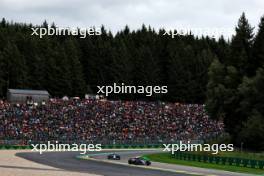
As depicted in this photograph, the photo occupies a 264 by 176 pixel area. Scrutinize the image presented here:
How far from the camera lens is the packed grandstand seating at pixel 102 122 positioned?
84562 mm

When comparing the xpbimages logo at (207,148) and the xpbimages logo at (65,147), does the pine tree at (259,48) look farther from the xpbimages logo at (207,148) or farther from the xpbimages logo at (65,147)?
the xpbimages logo at (65,147)

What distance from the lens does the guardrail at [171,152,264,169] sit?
5008cm

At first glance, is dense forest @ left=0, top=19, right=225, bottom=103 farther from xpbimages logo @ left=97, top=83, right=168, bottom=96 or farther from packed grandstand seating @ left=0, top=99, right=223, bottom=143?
packed grandstand seating @ left=0, top=99, right=223, bottom=143

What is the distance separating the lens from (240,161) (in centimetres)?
5197

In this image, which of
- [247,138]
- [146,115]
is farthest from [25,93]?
[247,138]

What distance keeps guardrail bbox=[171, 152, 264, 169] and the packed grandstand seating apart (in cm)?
2767

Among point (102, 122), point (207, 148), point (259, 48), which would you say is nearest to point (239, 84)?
point (259, 48)

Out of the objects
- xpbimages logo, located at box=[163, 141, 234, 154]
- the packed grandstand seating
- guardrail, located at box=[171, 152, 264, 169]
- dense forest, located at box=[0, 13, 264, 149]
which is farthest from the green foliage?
dense forest, located at box=[0, 13, 264, 149]

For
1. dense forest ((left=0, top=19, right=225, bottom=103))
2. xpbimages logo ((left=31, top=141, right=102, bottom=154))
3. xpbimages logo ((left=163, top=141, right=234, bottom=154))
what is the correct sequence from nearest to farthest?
xpbimages logo ((left=163, top=141, right=234, bottom=154)) → xpbimages logo ((left=31, top=141, right=102, bottom=154)) → dense forest ((left=0, top=19, right=225, bottom=103))

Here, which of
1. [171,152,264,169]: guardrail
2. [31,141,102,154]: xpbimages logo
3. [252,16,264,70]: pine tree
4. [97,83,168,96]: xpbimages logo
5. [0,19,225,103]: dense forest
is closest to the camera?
[171,152,264,169]: guardrail

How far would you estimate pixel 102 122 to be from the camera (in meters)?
92.1

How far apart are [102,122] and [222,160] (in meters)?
40.3

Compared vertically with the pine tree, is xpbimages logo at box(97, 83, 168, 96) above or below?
below

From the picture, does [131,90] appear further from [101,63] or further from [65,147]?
[65,147]
